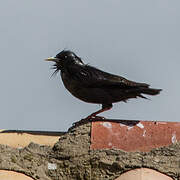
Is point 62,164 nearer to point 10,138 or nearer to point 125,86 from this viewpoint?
point 10,138

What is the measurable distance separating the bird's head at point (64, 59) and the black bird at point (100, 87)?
0.49 feet

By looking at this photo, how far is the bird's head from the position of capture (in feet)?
25.9

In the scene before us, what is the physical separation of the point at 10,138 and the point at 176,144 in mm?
1475

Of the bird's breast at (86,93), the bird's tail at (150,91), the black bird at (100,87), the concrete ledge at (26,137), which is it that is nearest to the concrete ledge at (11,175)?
the concrete ledge at (26,137)

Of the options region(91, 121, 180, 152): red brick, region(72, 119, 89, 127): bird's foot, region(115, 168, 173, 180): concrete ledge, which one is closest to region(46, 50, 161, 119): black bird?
region(72, 119, 89, 127): bird's foot

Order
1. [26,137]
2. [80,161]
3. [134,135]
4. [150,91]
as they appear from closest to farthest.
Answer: [80,161]
[134,135]
[26,137]
[150,91]

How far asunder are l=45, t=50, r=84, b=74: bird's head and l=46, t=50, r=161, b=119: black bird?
0.49 feet

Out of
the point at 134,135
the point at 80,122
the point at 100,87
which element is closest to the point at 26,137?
the point at 80,122

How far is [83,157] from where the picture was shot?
5.92 m

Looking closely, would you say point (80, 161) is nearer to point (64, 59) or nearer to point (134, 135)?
point (134, 135)

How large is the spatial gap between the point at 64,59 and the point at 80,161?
225 cm

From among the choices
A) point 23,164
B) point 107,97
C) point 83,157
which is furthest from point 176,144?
point 107,97

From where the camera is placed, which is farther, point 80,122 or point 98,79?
point 98,79

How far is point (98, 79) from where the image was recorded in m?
7.51
